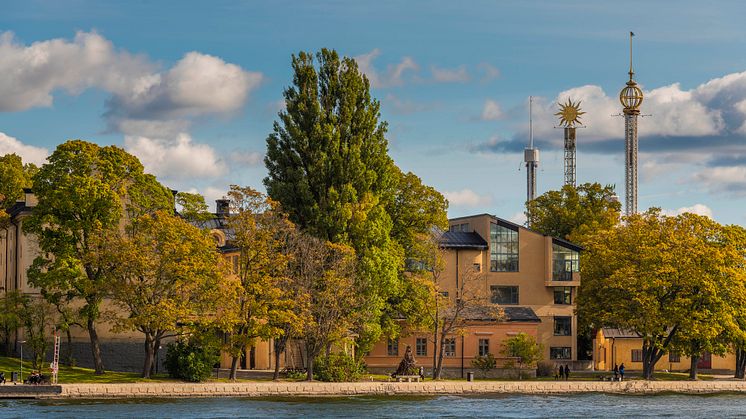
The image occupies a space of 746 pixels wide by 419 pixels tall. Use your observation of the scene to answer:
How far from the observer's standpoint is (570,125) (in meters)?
190

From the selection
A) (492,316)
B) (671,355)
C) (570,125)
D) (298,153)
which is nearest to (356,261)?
(298,153)

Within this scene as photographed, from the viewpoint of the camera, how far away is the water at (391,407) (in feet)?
214

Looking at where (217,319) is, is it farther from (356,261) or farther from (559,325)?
(559,325)

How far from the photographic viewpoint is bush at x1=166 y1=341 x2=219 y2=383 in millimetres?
80375

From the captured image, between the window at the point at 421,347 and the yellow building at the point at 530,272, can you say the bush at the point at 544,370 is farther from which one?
the window at the point at 421,347

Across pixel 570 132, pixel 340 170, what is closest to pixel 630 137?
pixel 570 132

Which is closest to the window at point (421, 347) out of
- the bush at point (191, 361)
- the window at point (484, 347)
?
the window at point (484, 347)

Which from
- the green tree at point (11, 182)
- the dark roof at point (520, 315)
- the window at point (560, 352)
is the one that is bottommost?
the window at point (560, 352)

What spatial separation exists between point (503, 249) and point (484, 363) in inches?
465

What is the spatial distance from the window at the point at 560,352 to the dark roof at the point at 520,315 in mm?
4141

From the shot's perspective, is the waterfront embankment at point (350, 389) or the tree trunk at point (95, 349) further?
the tree trunk at point (95, 349)

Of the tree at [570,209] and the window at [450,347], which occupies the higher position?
the tree at [570,209]

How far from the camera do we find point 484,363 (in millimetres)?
100250

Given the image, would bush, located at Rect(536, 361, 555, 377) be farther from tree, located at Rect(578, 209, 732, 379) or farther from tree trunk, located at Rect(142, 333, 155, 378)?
tree trunk, located at Rect(142, 333, 155, 378)
